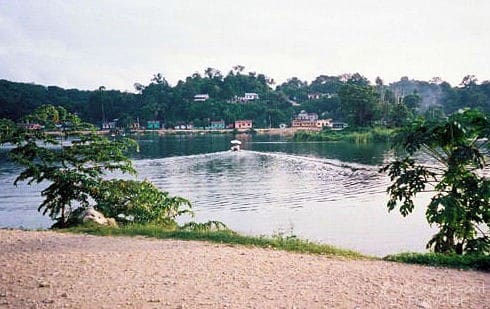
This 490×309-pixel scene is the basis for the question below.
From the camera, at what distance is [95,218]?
11.4 m

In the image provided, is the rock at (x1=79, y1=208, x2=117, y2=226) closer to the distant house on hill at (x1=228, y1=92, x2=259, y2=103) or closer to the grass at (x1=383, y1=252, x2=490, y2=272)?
the grass at (x1=383, y1=252, x2=490, y2=272)

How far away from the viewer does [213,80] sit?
150 meters

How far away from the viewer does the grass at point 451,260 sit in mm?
7848

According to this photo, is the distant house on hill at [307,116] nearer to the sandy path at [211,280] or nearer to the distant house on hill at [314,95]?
the distant house on hill at [314,95]

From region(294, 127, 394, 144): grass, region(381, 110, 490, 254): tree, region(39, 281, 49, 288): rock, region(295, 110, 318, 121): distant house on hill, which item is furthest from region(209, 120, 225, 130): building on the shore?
region(39, 281, 49, 288): rock

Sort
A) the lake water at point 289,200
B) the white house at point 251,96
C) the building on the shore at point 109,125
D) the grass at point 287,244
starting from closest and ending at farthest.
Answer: the grass at point 287,244 → the lake water at point 289,200 → the building on the shore at point 109,125 → the white house at point 251,96

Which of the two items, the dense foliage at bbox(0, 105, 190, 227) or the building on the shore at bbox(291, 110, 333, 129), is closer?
the dense foliage at bbox(0, 105, 190, 227)

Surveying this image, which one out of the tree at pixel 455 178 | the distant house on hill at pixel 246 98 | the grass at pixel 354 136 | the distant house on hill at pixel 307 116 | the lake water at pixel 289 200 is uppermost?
the distant house on hill at pixel 246 98

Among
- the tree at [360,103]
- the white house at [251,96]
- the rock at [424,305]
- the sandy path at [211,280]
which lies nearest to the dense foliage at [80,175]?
the sandy path at [211,280]

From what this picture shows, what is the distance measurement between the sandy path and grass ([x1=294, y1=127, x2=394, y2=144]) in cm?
6281

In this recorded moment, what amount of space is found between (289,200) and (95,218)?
44.9ft

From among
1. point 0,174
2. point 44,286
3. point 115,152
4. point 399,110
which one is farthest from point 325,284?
point 399,110

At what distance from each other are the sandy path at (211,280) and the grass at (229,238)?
0.49m

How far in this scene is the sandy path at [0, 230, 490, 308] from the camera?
593 centimetres
